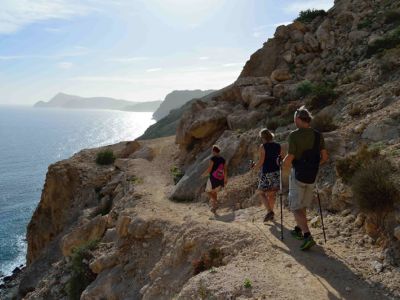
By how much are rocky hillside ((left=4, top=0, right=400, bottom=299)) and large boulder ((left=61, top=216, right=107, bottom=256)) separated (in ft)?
0.21

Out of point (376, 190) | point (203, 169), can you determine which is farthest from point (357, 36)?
point (376, 190)

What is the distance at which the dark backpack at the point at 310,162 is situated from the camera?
28.3 feet

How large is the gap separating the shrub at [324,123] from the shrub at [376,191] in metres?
5.94

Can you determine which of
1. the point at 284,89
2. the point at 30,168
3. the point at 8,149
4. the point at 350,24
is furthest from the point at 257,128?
the point at 8,149

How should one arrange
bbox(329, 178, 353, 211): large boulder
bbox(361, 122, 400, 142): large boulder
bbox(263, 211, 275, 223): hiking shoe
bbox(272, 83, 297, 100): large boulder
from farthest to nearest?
1. bbox(272, 83, 297, 100): large boulder
2. bbox(361, 122, 400, 142): large boulder
3. bbox(263, 211, 275, 223): hiking shoe
4. bbox(329, 178, 353, 211): large boulder

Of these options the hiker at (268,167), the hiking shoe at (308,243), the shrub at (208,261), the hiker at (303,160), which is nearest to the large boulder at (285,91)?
the hiker at (268,167)

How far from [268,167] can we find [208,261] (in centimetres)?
307

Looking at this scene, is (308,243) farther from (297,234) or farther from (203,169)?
(203,169)

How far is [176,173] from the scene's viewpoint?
23812mm

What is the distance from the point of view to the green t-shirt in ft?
28.0

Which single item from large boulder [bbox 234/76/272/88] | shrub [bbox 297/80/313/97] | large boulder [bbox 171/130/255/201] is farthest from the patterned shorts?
large boulder [bbox 234/76/272/88]

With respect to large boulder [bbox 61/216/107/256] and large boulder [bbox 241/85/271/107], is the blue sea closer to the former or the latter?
large boulder [bbox 61/216/107/256]

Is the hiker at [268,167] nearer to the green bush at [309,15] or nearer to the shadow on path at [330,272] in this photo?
the shadow on path at [330,272]

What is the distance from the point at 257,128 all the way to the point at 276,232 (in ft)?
34.8
